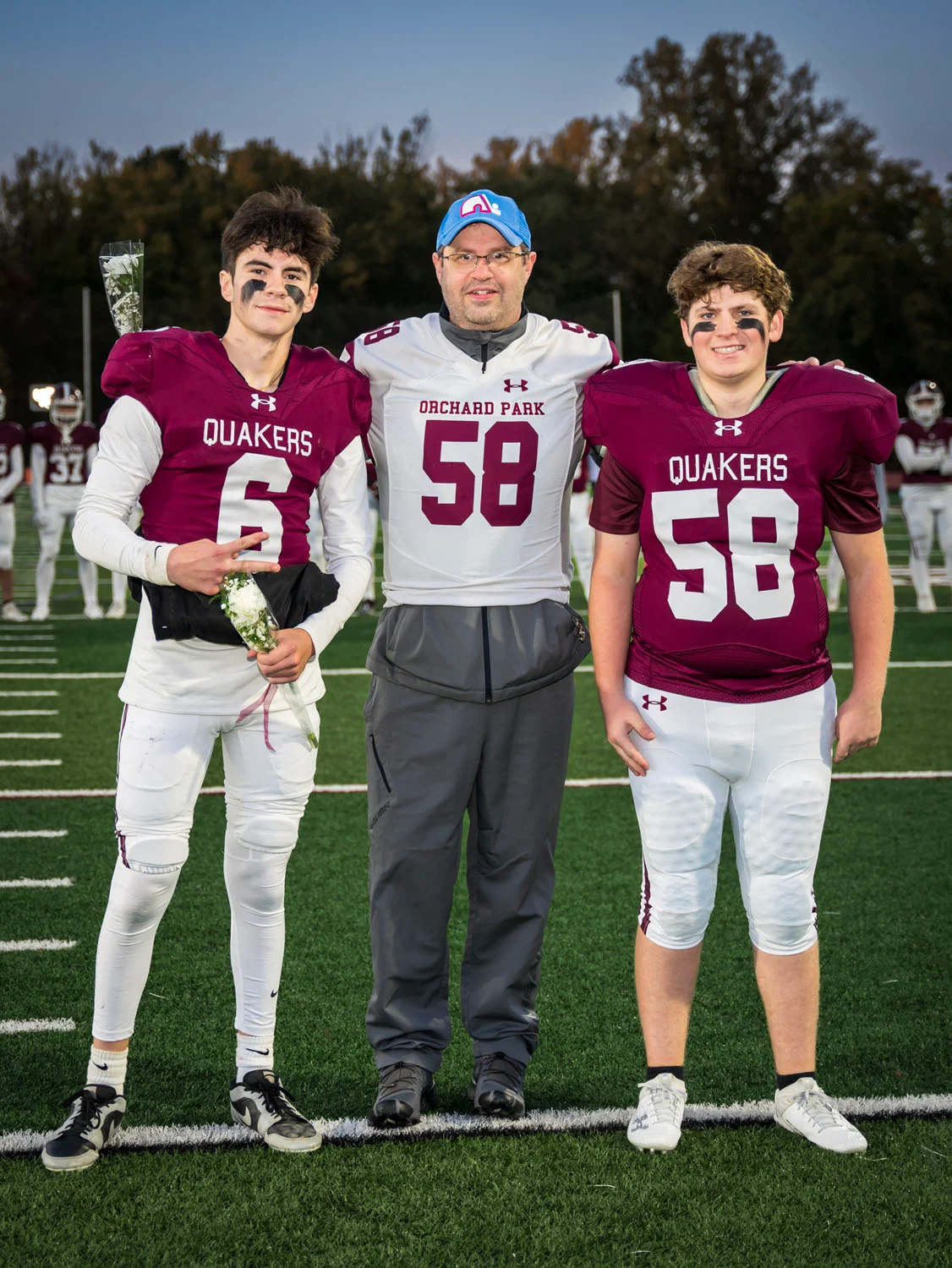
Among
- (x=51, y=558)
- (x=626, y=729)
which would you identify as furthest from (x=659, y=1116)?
(x=51, y=558)

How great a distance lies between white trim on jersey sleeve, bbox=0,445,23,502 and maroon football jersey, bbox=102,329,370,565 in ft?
31.1

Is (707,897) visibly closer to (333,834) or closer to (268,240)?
(268,240)

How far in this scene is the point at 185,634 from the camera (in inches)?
107

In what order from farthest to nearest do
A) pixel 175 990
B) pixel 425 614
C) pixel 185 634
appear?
pixel 175 990 < pixel 425 614 < pixel 185 634

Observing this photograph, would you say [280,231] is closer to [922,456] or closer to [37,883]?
[37,883]

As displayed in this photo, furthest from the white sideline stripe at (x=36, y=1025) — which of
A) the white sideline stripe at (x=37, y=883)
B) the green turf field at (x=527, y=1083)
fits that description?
the white sideline stripe at (x=37, y=883)

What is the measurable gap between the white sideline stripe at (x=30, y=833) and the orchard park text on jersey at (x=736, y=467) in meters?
3.31

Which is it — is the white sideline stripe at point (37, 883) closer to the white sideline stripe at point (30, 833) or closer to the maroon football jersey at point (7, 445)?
the white sideline stripe at point (30, 833)

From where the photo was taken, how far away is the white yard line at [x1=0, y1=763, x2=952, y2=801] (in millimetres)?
5836

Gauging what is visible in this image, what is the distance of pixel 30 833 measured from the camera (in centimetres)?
525

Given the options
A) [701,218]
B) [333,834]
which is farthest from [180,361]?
[701,218]

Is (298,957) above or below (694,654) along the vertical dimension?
below

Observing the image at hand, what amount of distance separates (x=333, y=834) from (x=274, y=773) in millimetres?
2495

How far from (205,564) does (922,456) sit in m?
10.4
